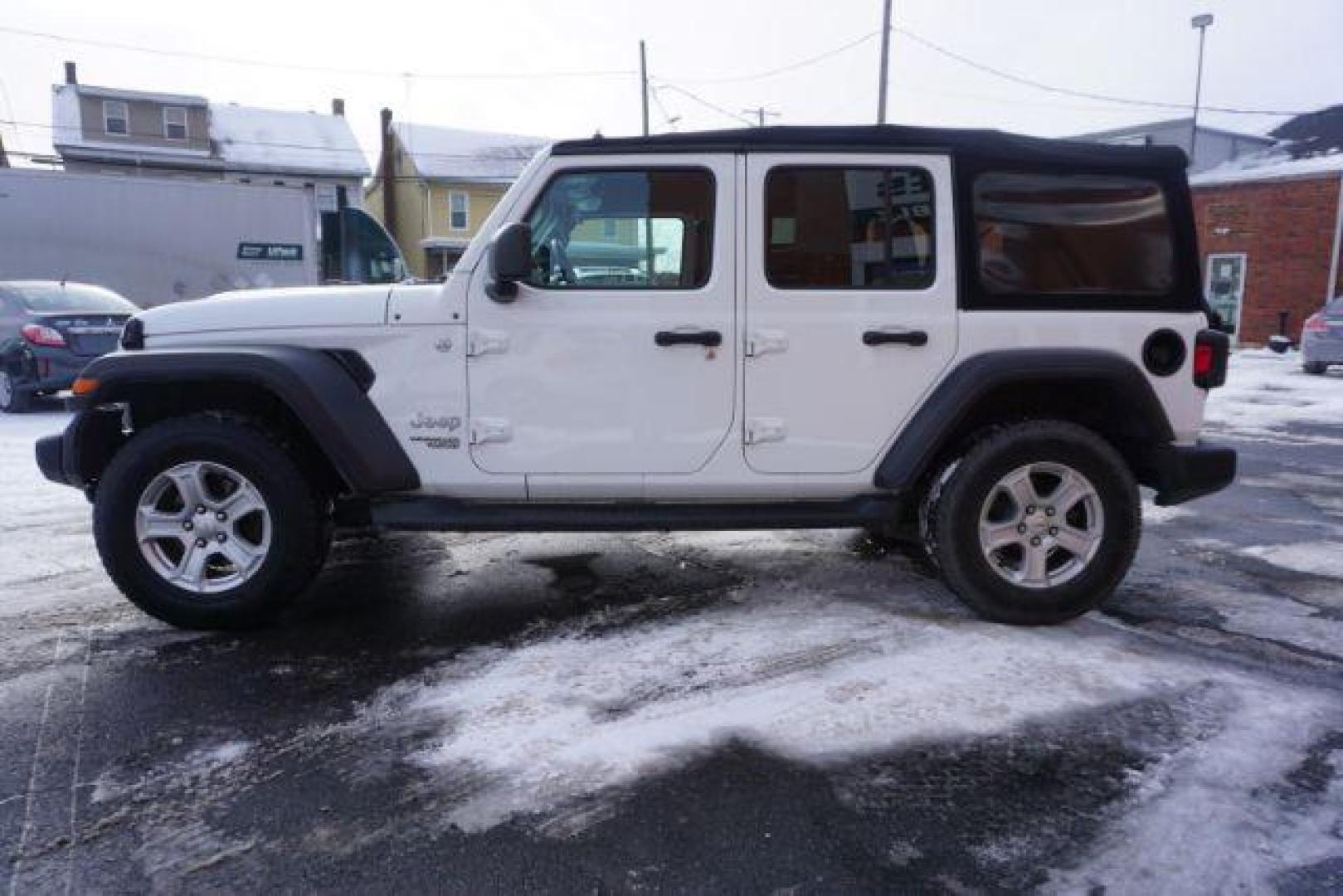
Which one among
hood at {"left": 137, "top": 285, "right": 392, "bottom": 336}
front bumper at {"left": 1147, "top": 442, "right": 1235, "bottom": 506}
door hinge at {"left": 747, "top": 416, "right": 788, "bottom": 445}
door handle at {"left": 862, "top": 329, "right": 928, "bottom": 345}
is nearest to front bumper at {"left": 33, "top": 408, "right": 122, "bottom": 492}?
hood at {"left": 137, "top": 285, "right": 392, "bottom": 336}

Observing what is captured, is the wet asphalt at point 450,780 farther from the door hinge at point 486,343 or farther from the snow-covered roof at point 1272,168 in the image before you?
the snow-covered roof at point 1272,168

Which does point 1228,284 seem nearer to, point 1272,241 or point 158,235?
point 1272,241

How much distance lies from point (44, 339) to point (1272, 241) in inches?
983

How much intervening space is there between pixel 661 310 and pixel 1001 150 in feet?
5.10

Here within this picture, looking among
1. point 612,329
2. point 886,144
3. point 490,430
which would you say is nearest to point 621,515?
point 490,430

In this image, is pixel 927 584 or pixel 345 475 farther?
pixel 927 584

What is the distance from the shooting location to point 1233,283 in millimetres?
23531

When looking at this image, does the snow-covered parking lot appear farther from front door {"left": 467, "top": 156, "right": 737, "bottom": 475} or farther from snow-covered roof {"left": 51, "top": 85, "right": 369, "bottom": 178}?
snow-covered roof {"left": 51, "top": 85, "right": 369, "bottom": 178}

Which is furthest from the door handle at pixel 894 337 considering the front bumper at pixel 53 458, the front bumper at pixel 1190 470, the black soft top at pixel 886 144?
the front bumper at pixel 53 458

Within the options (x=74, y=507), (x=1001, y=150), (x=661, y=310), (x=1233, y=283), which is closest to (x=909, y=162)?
(x=1001, y=150)

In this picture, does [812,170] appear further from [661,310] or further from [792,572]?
[792,572]

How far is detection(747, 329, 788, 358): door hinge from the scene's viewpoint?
147 inches

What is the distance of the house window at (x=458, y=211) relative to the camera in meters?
39.7

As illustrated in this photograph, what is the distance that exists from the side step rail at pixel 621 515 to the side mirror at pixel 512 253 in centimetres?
96
